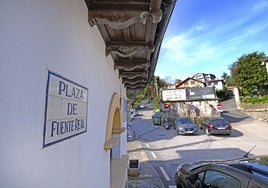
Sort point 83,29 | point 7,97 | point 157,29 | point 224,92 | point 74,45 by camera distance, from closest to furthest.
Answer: point 7,97, point 74,45, point 83,29, point 157,29, point 224,92

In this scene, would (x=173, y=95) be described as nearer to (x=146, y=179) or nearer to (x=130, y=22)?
(x=146, y=179)

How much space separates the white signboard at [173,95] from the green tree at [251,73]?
1261 centimetres

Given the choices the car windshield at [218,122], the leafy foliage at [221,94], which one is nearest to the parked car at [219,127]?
the car windshield at [218,122]

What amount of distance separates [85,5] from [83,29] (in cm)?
28

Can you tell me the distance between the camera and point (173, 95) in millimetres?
30312

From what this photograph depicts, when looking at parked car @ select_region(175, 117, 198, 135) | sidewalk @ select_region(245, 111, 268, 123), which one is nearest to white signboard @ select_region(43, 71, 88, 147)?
parked car @ select_region(175, 117, 198, 135)

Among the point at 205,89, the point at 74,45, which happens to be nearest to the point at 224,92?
the point at 205,89

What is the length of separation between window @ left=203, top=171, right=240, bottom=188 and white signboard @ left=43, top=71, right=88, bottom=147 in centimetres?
228

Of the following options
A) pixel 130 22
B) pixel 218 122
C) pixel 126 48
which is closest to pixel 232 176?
pixel 126 48

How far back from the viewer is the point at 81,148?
1885 millimetres

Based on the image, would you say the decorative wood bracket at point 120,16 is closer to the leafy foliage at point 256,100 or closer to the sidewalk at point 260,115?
the sidewalk at point 260,115

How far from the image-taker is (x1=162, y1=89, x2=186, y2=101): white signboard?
29.8 m

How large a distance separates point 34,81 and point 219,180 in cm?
322

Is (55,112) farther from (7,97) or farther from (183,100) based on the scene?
(183,100)
